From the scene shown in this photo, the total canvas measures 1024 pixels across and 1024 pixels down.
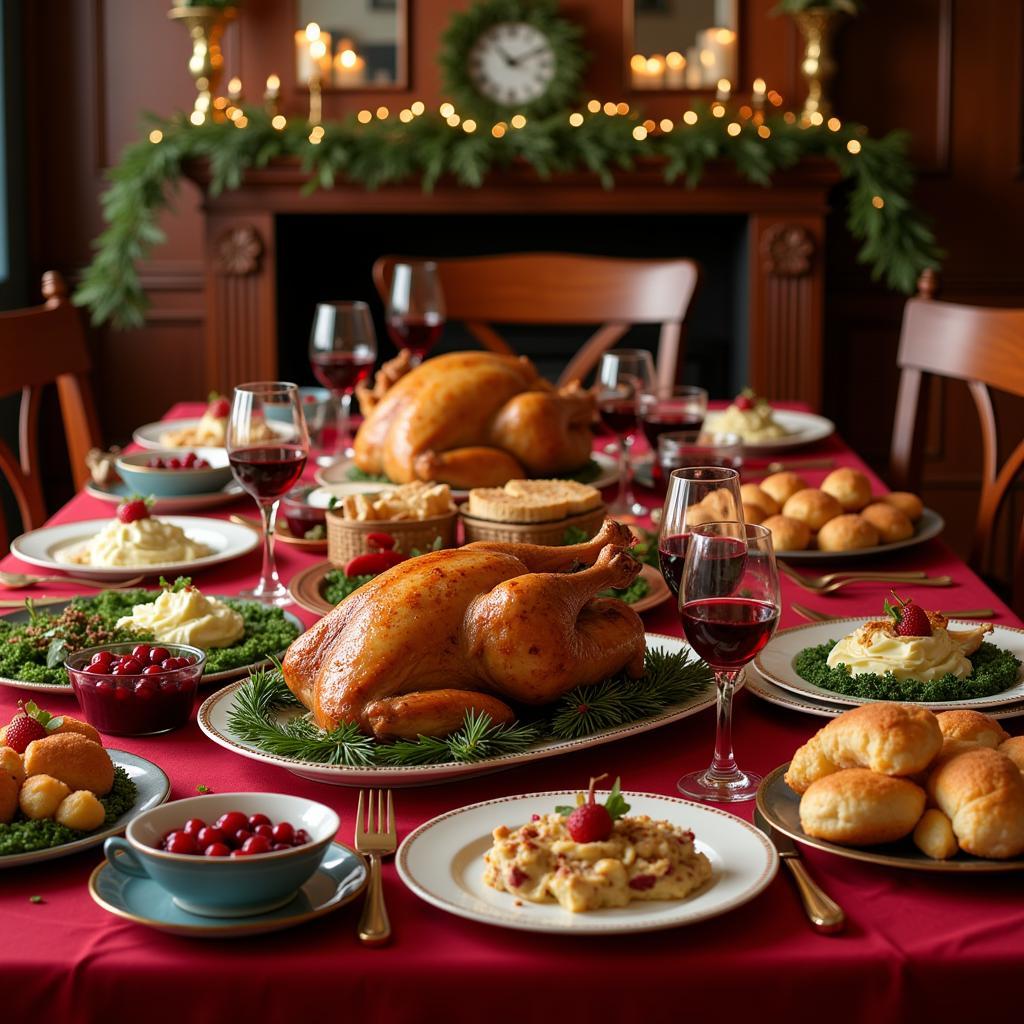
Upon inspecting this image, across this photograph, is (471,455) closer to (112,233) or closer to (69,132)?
(112,233)

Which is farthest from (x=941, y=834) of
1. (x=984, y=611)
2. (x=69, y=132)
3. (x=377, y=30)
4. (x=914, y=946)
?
(x=69, y=132)

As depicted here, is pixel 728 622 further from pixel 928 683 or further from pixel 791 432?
pixel 791 432

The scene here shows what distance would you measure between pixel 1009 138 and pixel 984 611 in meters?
4.06

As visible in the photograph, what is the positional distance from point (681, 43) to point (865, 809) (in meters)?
4.52

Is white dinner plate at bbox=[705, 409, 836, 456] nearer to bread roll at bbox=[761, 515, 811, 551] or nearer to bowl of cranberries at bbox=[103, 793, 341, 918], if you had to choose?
bread roll at bbox=[761, 515, 811, 551]

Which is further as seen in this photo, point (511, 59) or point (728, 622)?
point (511, 59)

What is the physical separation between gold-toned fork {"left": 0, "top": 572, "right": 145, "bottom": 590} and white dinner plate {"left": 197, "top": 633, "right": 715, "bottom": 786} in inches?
22.0

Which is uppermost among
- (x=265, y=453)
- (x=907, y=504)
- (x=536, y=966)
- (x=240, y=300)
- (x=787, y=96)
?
(x=787, y=96)

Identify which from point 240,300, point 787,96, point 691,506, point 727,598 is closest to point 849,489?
point 691,506

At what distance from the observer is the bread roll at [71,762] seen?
1039mm

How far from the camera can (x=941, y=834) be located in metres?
0.95

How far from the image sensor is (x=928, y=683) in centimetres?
127

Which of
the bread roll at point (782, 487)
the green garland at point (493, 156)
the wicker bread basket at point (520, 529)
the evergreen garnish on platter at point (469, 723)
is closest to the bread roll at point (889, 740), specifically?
the evergreen garnish on platter at point (469, 723)

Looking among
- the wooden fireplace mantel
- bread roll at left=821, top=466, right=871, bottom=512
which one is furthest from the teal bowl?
the wooden fireplace mantel
